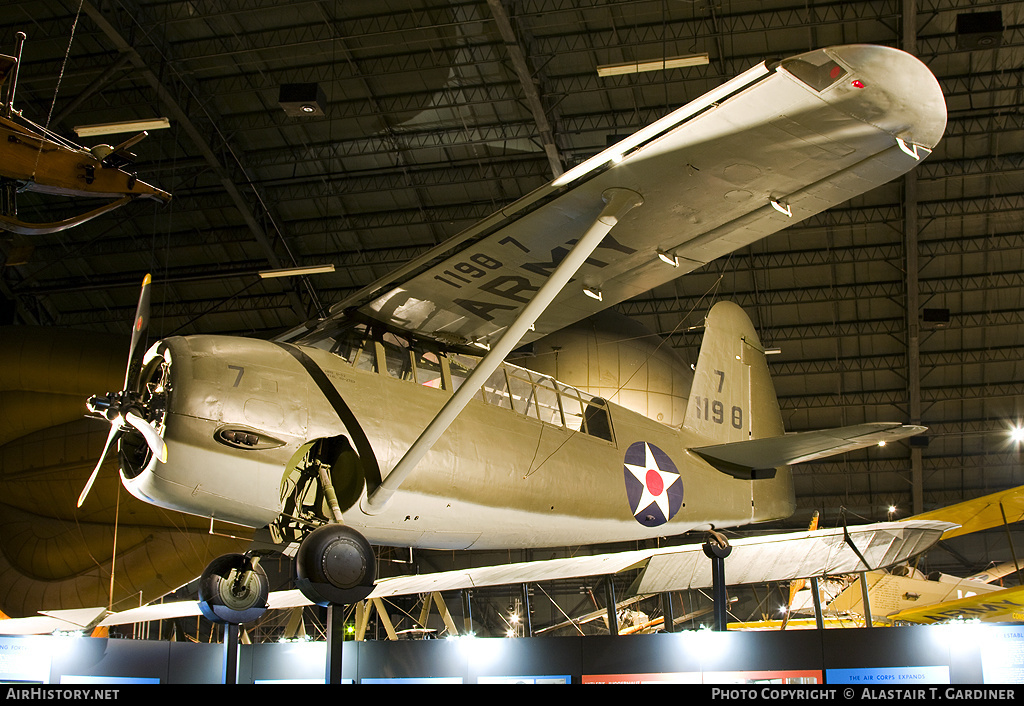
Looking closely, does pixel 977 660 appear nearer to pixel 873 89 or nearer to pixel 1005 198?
pixel 873 89

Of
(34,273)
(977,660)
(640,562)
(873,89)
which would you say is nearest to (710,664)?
(977,660)

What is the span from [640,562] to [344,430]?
649cm

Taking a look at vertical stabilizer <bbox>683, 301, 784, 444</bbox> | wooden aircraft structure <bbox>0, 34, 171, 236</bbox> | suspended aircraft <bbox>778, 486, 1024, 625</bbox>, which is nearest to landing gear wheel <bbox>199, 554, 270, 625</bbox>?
wooden aircraft structure <bbox>0, 34, 171, 236</bbox>

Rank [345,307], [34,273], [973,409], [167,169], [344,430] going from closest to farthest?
[344,430]
[345,307]
[167,169]
[34,273]
[973,409]

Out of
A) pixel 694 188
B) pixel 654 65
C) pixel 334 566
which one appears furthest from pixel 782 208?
pixel 654 65

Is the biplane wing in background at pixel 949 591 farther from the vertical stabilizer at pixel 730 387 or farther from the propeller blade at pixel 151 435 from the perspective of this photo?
the propeller blade at pixel 151 435

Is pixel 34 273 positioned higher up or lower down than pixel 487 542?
higher up

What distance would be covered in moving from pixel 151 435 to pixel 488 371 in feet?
8.00

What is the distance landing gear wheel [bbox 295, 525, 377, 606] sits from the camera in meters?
5.61

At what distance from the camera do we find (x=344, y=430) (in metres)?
6.55

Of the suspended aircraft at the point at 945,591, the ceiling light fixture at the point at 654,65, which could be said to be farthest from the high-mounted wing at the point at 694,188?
the ceiling light fixture at the point at 654,65

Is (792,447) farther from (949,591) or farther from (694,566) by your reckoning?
(949,591)

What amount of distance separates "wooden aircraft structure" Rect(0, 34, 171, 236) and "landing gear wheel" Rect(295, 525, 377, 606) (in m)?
5.49

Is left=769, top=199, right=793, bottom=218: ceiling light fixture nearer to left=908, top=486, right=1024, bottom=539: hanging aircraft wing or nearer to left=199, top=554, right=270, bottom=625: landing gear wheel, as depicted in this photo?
left=199, top=554, right=270, bottom=625: landing gear wheel
